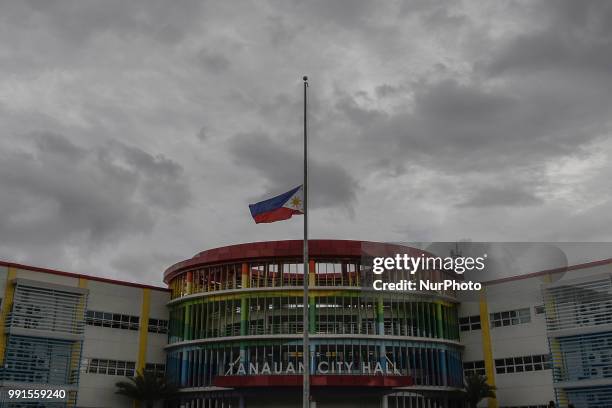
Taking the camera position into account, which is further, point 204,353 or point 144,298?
point 144,298

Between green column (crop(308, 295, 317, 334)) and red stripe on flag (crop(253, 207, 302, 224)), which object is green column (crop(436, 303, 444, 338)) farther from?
red stripe on flag (crop(253, 207, 302, 224))

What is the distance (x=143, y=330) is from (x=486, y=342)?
102ft

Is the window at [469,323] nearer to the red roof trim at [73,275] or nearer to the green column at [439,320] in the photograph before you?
the green column at [439,320]

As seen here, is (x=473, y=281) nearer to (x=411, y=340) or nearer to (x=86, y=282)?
(x=411, y=340)

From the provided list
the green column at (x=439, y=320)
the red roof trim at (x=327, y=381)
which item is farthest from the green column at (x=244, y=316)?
the green column at (x=439, y=320)

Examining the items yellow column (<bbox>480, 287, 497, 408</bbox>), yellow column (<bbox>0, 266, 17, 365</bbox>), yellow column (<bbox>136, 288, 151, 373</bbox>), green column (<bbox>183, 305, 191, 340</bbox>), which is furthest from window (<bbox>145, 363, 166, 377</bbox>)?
yellow column (<bbox>480, 287, 497, 408</bbox>)

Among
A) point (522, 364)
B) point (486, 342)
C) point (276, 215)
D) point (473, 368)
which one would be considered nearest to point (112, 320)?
point (276, 215)

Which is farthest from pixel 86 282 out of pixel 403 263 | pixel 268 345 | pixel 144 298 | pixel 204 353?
pixel 403 263

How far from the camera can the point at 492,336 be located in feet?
190

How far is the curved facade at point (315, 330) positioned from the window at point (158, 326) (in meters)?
3.14

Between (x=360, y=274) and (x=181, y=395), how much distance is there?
1923cm

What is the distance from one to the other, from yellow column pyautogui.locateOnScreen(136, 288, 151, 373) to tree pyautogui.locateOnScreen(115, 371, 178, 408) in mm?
2520

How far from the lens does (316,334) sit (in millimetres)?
54250

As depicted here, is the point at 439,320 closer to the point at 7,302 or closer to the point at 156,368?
the point at 156,368
